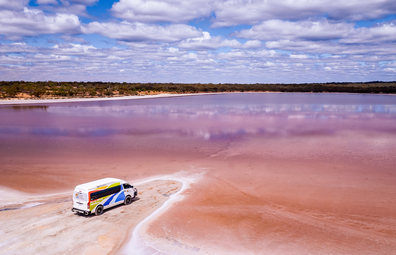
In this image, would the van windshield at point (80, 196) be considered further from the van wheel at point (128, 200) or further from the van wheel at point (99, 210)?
the van wheel at point (128, 200)

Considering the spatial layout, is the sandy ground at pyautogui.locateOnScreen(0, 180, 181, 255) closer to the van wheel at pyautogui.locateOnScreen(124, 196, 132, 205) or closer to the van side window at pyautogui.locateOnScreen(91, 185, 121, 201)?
the van wheel at pyautogui.locateOnScreen(124, 196, 132, 205)

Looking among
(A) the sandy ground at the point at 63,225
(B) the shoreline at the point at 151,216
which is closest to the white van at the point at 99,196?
(A) the sandy ground at the point at 63,225

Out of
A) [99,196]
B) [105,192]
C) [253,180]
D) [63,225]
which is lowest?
[63,225]

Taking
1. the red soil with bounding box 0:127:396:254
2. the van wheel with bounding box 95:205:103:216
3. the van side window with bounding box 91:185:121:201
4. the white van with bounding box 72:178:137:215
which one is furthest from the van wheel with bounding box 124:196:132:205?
the red soil with bounding box 0:127:396:254

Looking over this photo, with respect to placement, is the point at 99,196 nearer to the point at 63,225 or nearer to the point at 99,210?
the point at 99,210

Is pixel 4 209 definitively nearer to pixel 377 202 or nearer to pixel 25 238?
pixel 25 238

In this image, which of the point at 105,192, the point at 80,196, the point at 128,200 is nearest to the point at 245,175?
the point at 128,200
